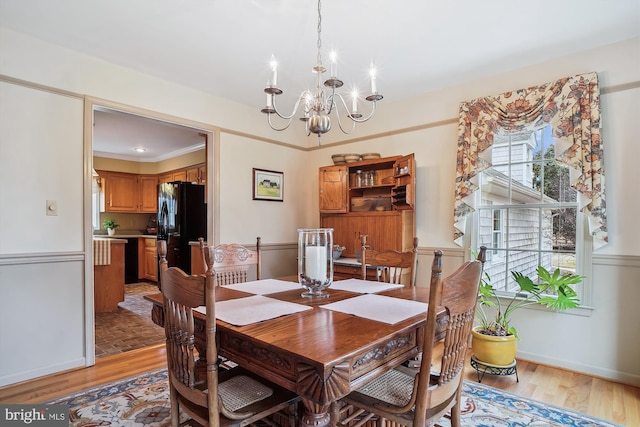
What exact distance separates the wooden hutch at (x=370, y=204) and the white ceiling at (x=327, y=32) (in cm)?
103

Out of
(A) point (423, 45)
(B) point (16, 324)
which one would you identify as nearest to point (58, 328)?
(B) point (16, 324)

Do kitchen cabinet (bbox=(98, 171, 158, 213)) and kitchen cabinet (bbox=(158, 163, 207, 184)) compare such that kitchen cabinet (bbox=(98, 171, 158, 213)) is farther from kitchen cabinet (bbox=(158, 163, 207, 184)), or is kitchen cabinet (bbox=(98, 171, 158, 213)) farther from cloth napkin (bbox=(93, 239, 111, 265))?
cloth napkin (bbox=(93, 239, 111, 265))

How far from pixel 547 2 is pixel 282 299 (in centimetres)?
243

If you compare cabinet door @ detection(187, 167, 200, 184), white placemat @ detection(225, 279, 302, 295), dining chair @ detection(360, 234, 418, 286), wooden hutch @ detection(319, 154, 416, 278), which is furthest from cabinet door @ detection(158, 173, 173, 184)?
dining chair @ detection(360, 234, 418, 286)

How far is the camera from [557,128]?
8.91 feet

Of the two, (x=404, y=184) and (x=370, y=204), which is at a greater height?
(x=404, y=184)

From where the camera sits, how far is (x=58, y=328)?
8.80 feet

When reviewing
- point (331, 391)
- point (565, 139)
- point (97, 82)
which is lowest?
point (331, 391)

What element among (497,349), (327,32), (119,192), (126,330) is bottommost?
(126,330)

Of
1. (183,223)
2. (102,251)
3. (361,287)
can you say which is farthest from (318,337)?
(183,223)

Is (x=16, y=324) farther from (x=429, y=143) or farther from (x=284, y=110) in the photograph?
(x=429, y=143)

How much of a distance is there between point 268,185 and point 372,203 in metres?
1.31

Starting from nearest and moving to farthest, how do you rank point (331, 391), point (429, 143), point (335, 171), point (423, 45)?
point (331, 391), point (423, 45), point (429, 143), point (335, 171)

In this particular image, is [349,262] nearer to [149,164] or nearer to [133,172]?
[149,164]
